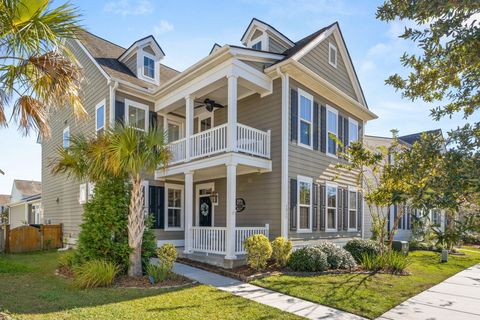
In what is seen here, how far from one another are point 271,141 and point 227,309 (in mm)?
6541

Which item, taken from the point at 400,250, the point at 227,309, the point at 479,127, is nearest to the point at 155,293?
the point at 227,309

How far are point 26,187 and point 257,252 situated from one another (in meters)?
38.9

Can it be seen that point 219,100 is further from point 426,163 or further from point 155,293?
point 426,163

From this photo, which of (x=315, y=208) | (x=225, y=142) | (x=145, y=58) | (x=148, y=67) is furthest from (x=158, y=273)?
(x=145, y=58)

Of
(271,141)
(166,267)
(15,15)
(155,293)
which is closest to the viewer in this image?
(15,15)

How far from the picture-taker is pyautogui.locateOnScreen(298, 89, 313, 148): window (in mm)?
12352

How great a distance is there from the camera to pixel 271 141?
38.7 feet

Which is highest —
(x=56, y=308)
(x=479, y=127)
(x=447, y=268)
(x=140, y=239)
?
(x=479, y=127)

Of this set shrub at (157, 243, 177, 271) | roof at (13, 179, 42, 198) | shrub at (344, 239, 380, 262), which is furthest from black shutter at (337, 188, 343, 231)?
roof at (13, 179, 42, 198)

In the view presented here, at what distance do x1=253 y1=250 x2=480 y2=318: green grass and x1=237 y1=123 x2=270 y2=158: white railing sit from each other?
4.05 meters

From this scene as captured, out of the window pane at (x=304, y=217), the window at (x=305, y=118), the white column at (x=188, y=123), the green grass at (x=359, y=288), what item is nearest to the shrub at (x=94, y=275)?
the green grass at (x=359, y=288)

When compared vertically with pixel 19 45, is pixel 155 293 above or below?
below

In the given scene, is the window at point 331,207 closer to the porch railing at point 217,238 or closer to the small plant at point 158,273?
the porch railing at point 217,238

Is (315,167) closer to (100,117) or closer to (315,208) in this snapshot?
(315,208)
